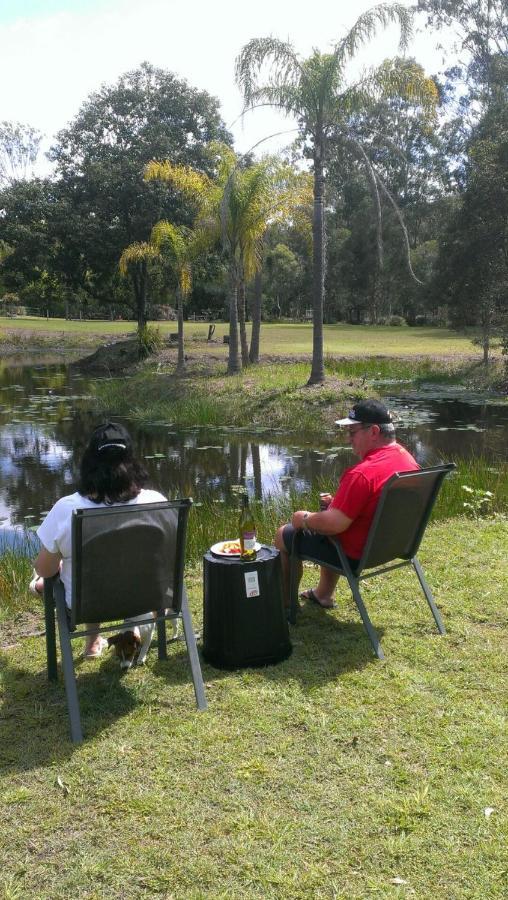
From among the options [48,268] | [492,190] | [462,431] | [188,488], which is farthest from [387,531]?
[48,268]

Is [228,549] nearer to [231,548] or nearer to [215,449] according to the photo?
[231,548]

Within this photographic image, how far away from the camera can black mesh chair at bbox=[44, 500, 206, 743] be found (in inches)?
131

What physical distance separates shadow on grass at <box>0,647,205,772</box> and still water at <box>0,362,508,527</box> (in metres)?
5.73

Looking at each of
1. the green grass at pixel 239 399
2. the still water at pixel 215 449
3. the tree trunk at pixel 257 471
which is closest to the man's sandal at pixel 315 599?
the still water at pixel 215 449

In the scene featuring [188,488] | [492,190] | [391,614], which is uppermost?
[492,190]

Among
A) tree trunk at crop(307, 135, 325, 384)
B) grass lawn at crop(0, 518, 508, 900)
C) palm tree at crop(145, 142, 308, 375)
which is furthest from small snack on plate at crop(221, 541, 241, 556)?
palm tree at crop(145, 142, 308, 375)

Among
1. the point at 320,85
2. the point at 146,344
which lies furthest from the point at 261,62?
the point at 146,344

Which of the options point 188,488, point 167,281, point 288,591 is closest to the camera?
point 288,591

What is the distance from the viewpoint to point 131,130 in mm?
37750

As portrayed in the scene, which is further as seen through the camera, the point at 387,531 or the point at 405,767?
the point at 387,531

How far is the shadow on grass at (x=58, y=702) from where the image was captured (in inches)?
128

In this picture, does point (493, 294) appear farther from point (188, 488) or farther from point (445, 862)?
point (445, 862)

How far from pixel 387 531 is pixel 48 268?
37461 millimetres

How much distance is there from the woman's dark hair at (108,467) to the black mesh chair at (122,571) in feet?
1.04
